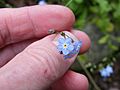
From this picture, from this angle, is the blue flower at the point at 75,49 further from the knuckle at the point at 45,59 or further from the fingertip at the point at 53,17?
the fingertip at the point at 53,17

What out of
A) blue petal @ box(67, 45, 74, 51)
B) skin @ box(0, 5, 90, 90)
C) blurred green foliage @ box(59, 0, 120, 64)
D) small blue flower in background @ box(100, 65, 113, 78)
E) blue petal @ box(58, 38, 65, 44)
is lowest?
small blue flower in background @ box(100, 65, 113, 78)

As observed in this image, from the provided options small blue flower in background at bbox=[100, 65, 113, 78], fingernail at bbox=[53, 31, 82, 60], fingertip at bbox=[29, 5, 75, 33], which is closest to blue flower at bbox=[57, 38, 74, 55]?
fingernail at bbox=[53, 31, 82, 60]

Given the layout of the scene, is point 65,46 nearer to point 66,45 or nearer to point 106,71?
point 66,45

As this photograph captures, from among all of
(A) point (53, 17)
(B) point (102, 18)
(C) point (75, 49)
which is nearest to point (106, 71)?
(B) point (102, 18)

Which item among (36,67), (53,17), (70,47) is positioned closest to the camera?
(36,67)

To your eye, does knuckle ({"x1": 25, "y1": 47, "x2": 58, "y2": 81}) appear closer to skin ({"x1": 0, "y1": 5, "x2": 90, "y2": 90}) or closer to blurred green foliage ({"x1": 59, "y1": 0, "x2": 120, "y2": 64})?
skin ({"x1": 0, "y1": 5, "x2": 90, "y2": 90})

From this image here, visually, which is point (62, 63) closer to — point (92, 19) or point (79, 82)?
point (79, 82)
